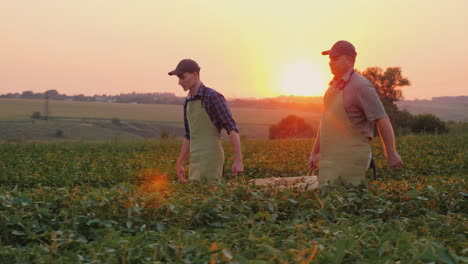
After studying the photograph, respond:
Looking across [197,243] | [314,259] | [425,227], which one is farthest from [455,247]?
[197,243]

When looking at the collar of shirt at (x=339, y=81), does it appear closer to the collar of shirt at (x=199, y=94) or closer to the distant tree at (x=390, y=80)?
the collar of shirt at (x=199, y=94)

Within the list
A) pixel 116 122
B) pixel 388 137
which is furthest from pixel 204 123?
pixel 116 122

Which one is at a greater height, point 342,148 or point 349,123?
point 349,123

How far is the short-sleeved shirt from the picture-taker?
470 centimetres

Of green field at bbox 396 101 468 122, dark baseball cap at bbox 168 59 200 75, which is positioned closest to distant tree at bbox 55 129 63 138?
dark baseball cap at bbox 168 59 200 75

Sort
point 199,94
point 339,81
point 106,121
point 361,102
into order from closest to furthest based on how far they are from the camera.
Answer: point 361,102, point 339,81, point 199,94, point 106,121

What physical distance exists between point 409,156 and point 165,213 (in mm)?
11064

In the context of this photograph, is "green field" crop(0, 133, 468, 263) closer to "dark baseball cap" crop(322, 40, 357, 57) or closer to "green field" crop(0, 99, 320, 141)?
"dark baseball cap" crop(322, 40, 357, 57)

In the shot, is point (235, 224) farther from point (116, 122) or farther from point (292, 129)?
point (116, 122)

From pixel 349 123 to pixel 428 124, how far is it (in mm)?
41723

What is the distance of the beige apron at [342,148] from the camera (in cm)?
489

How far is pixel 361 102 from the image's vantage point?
472 centimetres

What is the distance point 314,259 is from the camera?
2467mm

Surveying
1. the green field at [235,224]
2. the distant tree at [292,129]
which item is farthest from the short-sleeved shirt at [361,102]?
the distant tree at [292,129]
